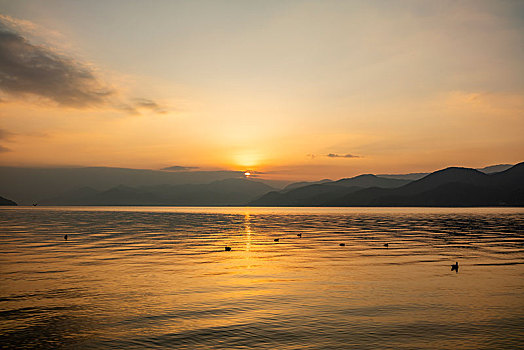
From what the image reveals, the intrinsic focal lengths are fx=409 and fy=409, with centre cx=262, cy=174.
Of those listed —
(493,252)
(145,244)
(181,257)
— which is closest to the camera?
(181,257)

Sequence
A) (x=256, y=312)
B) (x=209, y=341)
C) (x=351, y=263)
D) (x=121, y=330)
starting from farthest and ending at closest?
(x=351, y=263) → (x=256, y=312) → (x=121, y=330) → (x=209, y=341)

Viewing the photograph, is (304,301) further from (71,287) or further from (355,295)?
(71,287)

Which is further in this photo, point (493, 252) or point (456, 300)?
point (493, 252)

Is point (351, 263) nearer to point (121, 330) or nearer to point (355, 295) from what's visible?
point (355, 295)

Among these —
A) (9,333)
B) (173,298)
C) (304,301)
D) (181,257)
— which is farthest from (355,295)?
(181,257)

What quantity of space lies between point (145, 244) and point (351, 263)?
124 ft

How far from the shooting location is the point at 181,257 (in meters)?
54.0

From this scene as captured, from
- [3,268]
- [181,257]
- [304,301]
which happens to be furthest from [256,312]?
[3,268]

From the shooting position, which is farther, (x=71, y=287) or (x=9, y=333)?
(x=71, y=287)

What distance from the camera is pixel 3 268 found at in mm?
43875

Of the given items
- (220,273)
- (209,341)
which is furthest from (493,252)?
(209,341)

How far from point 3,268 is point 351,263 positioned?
38.7m

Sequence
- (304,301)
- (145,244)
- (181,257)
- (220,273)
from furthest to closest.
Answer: (145,244) < (181,257) < (220,273) < (304,301)

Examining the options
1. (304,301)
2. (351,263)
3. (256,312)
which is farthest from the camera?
(351,263)
